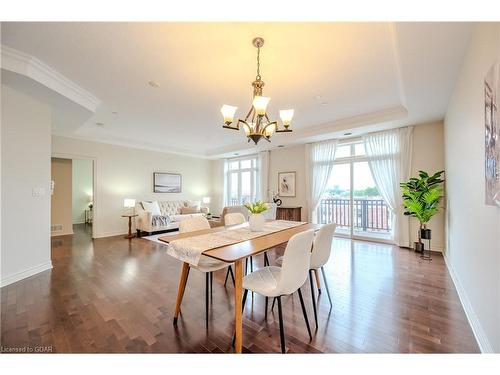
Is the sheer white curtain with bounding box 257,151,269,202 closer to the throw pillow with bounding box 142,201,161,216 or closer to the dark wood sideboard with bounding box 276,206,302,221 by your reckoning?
the dark wood sideboard with bounding box 276,206,302,221

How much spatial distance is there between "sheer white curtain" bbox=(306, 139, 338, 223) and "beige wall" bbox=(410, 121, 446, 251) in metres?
1.58

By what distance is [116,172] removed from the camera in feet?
18.5

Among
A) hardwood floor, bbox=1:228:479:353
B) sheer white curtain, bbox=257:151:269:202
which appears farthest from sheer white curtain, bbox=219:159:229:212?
hardwood floor, bbox=1:228:479:353

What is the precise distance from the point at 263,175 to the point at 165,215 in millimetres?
3178

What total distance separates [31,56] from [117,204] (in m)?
4.19

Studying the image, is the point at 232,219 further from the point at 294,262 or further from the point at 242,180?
the point at 242,180

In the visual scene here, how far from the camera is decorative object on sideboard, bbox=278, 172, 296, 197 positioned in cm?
584

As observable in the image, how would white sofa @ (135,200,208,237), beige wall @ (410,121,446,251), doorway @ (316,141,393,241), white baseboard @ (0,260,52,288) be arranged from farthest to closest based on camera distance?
white sofa @ (135,200,208,237), doorway @ (316,141,393,241), beige wall @ (410,121,446,251), white baseboard @ (0,260,52,288)

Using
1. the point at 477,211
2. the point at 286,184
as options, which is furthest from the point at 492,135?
the point at 286,184

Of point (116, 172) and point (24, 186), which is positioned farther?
point (116, 172)

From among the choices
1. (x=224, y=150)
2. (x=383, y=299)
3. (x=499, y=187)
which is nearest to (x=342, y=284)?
(x=383, y=299)

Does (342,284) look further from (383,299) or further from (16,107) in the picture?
(16,107)

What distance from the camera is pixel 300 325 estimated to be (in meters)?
1.76

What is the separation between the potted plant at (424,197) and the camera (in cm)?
352
